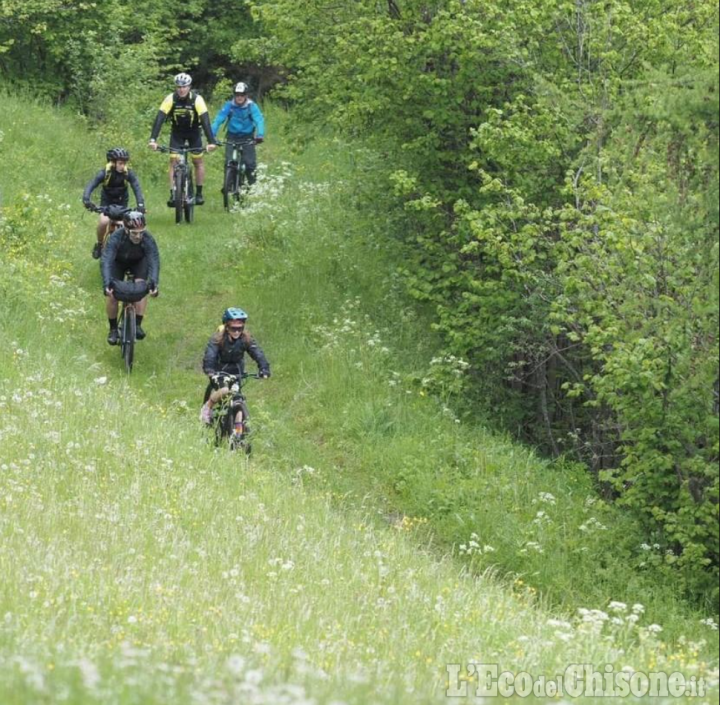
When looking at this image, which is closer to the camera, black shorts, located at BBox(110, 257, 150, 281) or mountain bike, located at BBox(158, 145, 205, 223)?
black shorts, located at BBox(110, 257, 150, 281)

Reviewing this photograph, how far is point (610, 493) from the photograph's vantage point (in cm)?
1508

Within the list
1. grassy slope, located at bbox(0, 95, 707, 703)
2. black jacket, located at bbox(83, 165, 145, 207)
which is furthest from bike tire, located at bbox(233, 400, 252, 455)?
black jacket, located at bbox(83, 165, 145, 207)

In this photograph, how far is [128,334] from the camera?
53.2 feet

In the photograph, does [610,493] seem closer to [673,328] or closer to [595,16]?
[673,328]

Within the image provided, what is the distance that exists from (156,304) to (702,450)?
9896 mm

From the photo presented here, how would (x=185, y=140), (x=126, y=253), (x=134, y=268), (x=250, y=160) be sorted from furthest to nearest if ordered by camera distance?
(x=250, y=160), (x=185, y=140), (x=134, y=268), (x=126, y=253)

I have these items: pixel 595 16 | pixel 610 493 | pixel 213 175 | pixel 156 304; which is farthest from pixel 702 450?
pixel 213 175

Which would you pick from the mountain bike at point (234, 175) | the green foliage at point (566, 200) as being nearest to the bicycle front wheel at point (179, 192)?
the mountain bike at point (234, 175)

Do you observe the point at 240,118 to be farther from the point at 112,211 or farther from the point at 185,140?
the point at 112,211

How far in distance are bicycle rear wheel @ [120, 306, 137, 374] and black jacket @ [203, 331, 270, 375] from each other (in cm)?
250

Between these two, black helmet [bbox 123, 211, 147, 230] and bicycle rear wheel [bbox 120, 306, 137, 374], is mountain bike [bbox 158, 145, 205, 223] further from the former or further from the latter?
black helmet [bbox 123, 211, 147, 230]

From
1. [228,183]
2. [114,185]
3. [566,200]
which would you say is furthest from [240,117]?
[566,200]

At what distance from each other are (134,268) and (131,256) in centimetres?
21

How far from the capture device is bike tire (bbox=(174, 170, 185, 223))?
21.8 meters
